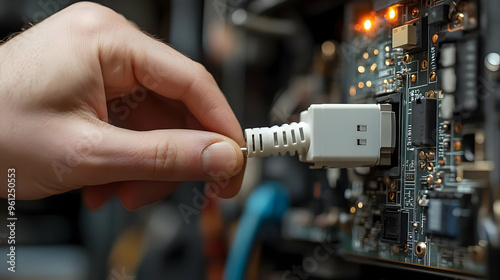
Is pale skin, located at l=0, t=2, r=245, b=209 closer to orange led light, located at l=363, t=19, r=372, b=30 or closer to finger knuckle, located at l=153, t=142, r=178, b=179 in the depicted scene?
finger knuckle, located at l=153, t=142, r=178, b=179

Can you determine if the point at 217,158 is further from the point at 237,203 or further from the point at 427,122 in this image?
the point at 237,203

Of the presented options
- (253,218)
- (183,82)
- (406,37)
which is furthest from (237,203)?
(406,37)

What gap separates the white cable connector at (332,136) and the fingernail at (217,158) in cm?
3

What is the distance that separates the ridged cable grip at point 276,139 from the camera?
2.02 ft

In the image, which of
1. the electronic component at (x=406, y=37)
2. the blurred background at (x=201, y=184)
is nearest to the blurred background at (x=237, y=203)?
the blurred background at (x=201, y=184)

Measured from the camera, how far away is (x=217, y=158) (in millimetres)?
597

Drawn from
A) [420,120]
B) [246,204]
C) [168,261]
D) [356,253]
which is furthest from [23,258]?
[420,120]

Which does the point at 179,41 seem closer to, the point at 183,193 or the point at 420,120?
the point at 183,193

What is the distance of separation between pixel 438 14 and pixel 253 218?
607 mm

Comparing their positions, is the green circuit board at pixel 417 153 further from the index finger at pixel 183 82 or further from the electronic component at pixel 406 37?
the index finger at pixel 183 82

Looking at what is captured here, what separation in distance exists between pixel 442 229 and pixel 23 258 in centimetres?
78

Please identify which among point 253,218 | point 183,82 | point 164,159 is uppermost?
point 183,82

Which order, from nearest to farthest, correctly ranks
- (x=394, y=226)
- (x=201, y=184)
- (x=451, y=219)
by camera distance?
(x=451, y=219), (x=394, y=226), (x=201, y=184)

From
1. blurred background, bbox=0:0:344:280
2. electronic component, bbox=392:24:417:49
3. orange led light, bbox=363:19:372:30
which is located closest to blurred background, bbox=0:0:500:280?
blurred background, bbox=0:0:344:280
